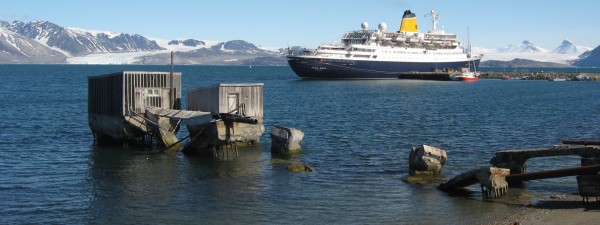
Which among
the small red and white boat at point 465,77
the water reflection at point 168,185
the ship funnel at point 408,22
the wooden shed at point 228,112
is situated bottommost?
the water reflection at point 168,185

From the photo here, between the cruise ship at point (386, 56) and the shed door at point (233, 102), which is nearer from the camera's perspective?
the shed door at point (233, 102)

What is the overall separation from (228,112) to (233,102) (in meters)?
0.79

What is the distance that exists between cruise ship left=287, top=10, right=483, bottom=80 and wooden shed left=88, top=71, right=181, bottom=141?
9159cm

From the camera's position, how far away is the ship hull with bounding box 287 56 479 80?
131 metres

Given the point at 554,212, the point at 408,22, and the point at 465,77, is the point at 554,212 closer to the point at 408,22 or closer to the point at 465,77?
the point at 465,77

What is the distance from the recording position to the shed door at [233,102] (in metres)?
36.8

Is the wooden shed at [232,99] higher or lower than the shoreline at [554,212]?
higher

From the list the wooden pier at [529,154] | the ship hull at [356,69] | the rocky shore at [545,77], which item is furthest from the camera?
the rocky shore at [545,77]

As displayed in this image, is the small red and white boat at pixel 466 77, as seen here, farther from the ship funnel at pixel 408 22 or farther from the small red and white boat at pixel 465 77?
the ship funnel at pixel 408 22

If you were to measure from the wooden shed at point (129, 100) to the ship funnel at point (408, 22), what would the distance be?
11786 centimetres

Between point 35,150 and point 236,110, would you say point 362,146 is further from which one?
point 35,150

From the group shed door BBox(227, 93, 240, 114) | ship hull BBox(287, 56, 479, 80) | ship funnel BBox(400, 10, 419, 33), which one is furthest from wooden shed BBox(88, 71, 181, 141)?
ship funnel BBox(400, 10, 419, 33)

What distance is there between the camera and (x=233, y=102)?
37.1m

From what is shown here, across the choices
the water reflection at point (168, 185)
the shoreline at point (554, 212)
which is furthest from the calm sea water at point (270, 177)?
the shoreline at point (554, 212)
